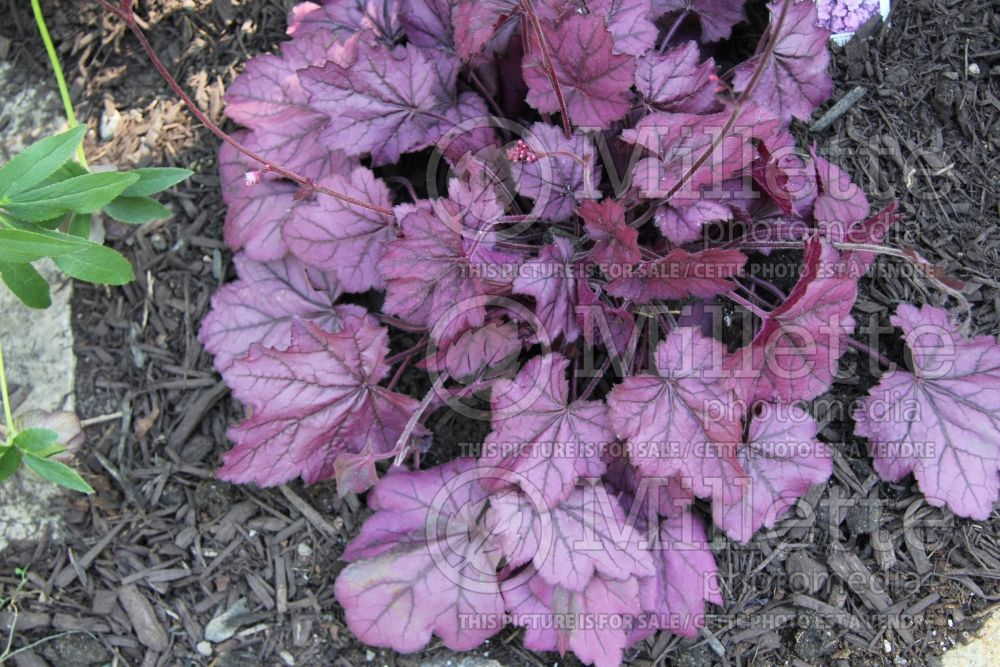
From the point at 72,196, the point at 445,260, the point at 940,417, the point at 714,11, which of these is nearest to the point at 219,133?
the point at 72,196

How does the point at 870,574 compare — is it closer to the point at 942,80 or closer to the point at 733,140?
the point at 733,140

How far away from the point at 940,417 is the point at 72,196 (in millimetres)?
2116

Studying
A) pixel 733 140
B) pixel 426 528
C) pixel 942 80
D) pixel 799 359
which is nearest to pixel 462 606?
pixel 426 528

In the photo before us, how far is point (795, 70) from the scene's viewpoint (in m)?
2.16

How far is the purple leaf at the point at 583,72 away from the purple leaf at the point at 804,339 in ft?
1.87

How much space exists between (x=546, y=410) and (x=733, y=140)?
0.75m

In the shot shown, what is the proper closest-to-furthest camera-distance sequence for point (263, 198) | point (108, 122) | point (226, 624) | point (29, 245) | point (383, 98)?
1. point (29, 245)
2. point (383, 98)
3. point (226, 624)
4. point (263, 198)
5. point (108, 122)

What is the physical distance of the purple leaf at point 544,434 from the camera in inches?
75.4

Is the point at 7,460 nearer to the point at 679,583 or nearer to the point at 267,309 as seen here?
the point at 267,309

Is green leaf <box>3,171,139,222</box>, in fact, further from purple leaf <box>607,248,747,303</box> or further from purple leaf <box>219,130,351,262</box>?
purple leaf <box>607,248,747,303</box>

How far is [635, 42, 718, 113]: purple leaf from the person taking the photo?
2.10 m

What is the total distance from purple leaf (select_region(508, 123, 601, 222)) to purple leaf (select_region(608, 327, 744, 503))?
0.46 metres

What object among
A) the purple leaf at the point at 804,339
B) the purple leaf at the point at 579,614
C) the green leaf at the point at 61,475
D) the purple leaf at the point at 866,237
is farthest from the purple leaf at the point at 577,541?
the green leaf at the point at 61,475

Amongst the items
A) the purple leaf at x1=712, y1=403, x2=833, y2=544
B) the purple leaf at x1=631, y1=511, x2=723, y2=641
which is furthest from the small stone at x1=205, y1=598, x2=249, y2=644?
the purple leaf at x1=712, y1=403, x2=833, y2=544
